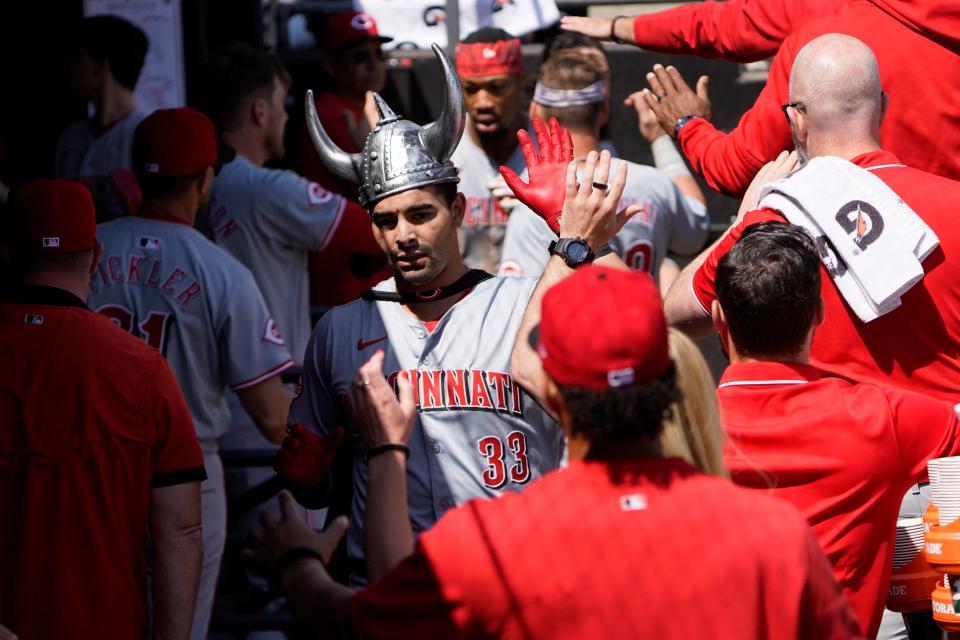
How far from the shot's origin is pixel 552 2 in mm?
7598

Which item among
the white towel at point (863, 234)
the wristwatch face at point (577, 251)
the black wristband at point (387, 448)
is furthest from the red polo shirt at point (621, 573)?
the white towel at point (863, 234)

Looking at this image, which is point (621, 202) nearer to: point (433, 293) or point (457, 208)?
point (457, 208)

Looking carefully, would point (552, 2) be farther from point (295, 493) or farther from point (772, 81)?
point (295, 493)

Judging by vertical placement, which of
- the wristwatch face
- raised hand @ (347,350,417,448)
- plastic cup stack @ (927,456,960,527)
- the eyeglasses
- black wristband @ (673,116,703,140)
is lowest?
Answer: plastic cup stack @ (927,456,960,527)

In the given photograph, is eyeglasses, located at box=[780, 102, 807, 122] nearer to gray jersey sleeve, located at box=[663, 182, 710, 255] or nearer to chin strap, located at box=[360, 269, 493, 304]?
chin strap, located at box=[360, 269, 493, 304]

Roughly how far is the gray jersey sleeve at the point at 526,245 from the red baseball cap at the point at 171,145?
137cm

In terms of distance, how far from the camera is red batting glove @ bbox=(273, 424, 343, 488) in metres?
3.48

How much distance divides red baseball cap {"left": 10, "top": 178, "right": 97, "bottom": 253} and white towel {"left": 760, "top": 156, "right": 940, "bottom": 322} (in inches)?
80.3

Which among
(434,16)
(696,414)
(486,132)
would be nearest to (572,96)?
(486,132)

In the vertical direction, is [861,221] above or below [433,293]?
above

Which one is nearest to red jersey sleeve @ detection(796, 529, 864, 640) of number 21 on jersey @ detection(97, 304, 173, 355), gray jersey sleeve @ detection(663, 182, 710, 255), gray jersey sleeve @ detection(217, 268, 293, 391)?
gray jersey sleeve @ detection(217, 268, 293, 391)

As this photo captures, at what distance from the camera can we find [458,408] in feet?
11.7

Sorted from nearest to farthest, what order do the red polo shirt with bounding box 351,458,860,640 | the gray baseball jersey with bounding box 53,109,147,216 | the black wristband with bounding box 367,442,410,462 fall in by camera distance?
1. the red polo shirt with bounding box 351,458,860,640
2. the black wristband with bounding box 367,442,410,462
3. the gray baseball jersey with bounding box 53,109,147,216

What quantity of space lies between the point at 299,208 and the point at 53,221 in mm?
2053
